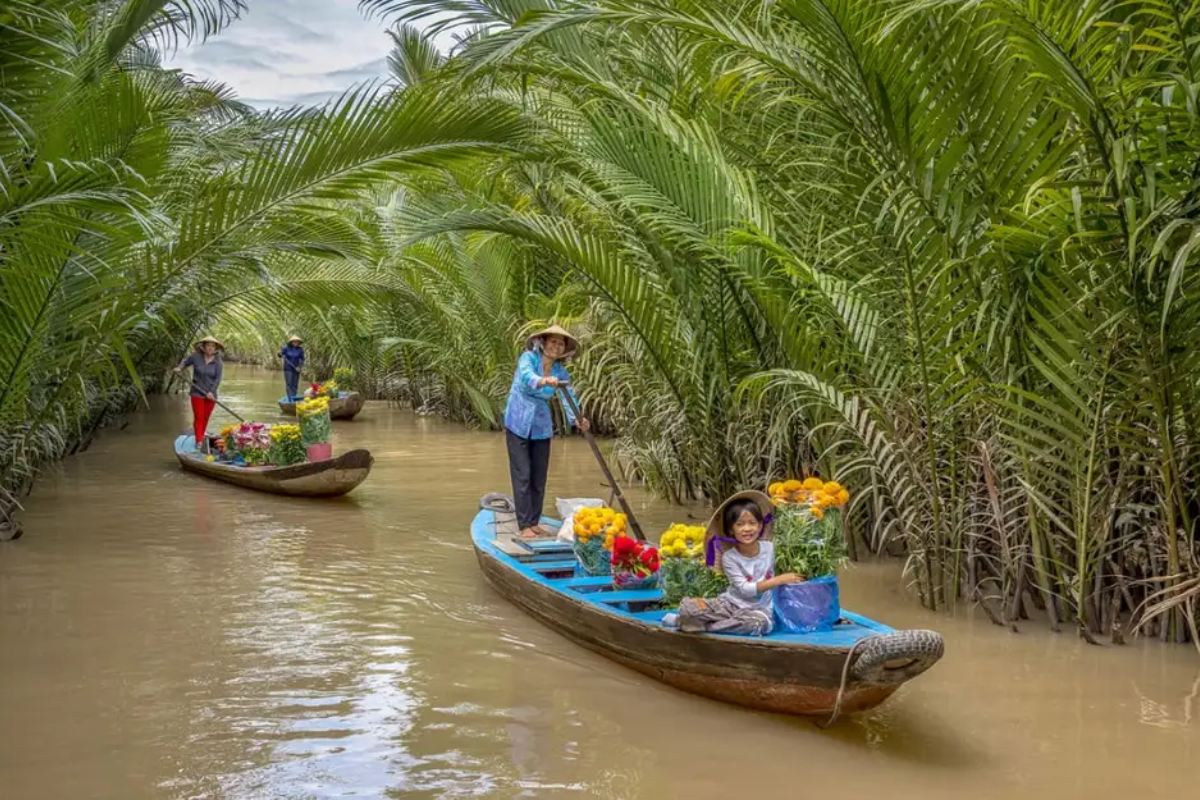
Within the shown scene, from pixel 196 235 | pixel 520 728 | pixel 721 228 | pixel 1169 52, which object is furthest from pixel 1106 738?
pixel 196 235

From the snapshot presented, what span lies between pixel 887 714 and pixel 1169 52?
3008mm

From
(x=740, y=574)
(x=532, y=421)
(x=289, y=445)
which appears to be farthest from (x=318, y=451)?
(x=740, y=574)

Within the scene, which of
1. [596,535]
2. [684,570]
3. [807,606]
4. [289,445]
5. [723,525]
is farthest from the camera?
[289,445]

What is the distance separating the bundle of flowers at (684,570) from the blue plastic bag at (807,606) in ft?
1.44

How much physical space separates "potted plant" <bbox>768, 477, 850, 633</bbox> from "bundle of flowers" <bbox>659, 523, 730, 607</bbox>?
0.36 metres

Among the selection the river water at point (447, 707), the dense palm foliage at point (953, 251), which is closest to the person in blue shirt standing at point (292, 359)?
the river water at point (447, 707)

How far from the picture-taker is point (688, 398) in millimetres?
8352

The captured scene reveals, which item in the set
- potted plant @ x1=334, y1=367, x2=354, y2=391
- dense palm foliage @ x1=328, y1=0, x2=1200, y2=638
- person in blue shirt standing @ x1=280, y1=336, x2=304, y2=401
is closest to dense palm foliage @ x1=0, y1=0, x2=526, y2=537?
dense palm foliage @ x1=328, y1=0, x2=1200, y2=638

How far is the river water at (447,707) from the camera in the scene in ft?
13.4

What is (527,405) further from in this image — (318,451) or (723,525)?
(318,451)

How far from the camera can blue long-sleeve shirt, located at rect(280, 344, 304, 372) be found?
68.4ft

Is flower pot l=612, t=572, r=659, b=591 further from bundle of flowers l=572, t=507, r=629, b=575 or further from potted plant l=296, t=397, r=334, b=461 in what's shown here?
potted plant l=296, t=397, r=334, b=461

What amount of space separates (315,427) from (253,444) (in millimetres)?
1261

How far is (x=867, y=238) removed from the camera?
5891mm
